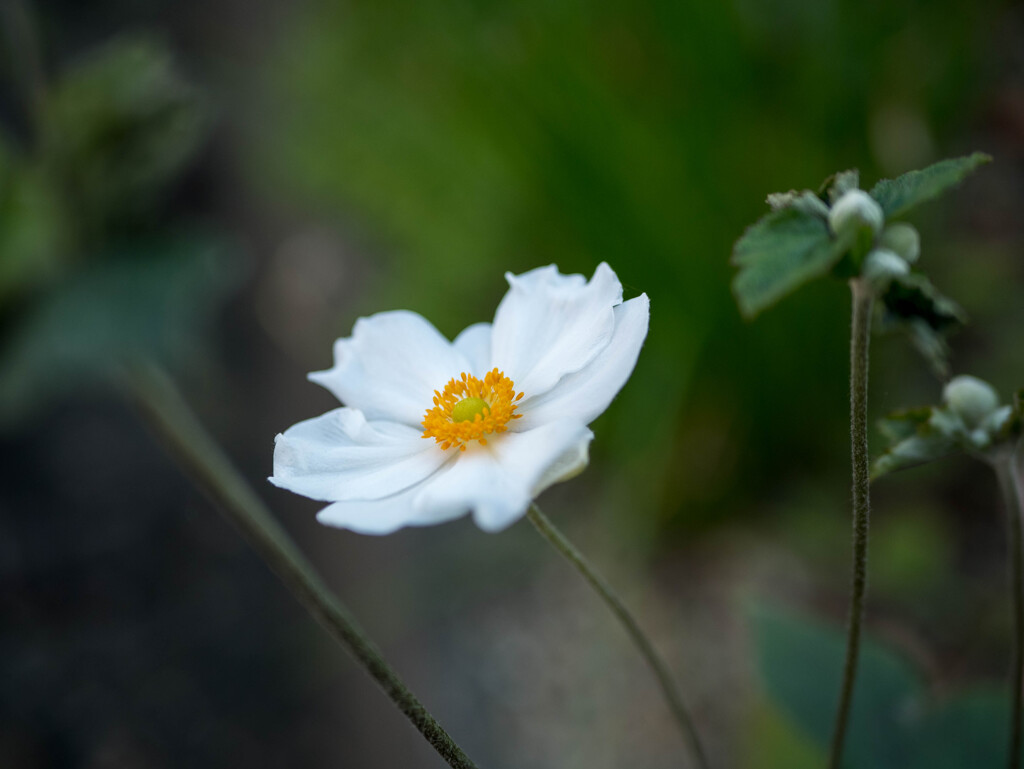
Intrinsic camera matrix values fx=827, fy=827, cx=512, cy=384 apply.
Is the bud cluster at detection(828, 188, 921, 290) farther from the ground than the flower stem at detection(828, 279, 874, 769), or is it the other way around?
the bud cluster at detection(828, 188, 921, 290)

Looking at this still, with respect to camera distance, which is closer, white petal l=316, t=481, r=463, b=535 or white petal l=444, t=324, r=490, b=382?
white petal l=316, t=481, r=463, b=535

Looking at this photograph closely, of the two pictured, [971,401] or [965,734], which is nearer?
[971,401]

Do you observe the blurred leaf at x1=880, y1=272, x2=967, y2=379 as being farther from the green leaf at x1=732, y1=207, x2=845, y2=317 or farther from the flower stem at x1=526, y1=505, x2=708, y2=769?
the flower stem at x1=526, y1=505, x2=708, y2=769

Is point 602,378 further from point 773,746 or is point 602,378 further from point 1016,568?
point 773,746

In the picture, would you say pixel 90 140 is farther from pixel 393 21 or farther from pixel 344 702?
pixel 393 21

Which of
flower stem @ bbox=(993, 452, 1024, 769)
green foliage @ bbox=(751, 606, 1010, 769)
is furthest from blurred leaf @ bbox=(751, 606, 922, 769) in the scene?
flower stem @ bbox=(993, 452, 1024, 769)

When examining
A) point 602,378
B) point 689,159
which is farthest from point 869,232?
point 689,159

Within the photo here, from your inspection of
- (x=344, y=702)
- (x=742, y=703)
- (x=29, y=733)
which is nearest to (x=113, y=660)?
(x=29, y=733)

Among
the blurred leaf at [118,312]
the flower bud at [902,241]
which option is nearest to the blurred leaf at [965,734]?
the flower bud at [902,241]
